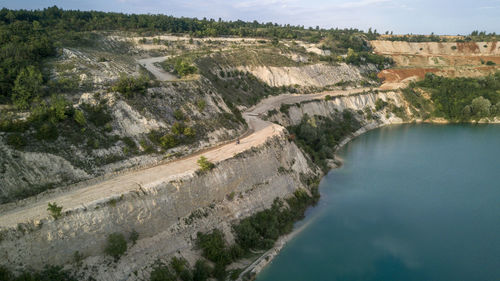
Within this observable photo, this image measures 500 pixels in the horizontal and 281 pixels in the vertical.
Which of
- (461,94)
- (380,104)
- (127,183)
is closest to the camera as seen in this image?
(127,183)

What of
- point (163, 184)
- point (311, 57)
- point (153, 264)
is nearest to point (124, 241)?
point (153, 264)

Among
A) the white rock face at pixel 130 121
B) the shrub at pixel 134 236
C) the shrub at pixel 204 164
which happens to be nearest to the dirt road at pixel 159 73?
the white rock face at pixel 130 121

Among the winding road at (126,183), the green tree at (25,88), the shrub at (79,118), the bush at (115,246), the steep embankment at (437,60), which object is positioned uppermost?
the steep embankment at (437,60)

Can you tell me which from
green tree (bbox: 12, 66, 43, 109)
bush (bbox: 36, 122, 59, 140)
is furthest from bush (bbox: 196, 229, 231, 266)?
green tree (bbox: 12, 66, 43, 109)

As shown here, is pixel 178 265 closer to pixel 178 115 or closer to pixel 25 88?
pixel 178 115

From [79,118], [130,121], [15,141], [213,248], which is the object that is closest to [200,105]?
[130,121]

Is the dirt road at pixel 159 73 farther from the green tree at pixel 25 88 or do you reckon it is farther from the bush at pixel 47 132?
the bush at pixel 47 132
